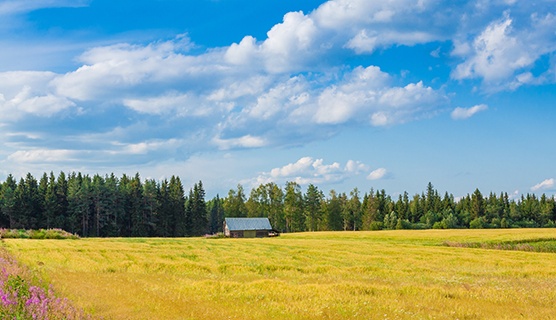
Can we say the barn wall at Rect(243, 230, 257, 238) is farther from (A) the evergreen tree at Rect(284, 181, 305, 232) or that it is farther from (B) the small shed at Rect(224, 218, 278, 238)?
(A) the evergreen tree at Rect(284, 181, 305, 232)

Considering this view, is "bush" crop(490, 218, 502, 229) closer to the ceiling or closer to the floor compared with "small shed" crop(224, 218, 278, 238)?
closer to the floor

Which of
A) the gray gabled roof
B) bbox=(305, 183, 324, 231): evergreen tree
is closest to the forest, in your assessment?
bbox=(305, 183, 324, 231): evergreen tree

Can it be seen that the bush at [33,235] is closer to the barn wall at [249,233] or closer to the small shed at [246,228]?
the small shed at [246,228]

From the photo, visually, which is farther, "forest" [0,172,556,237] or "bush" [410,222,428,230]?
"bush" [410,222,428,230]

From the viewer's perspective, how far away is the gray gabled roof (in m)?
90.9

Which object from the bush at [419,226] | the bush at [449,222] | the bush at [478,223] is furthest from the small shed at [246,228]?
the bush at [478,223]

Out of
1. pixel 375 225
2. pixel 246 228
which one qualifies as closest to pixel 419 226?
pixel 375 225

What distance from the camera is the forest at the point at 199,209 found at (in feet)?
305

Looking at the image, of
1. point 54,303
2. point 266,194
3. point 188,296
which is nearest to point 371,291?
point 188,296

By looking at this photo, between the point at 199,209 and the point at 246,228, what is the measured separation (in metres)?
27.7

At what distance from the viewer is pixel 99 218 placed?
9488 centimetres

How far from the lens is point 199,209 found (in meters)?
114

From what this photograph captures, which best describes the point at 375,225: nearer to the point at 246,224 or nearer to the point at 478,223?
the point at 478,223

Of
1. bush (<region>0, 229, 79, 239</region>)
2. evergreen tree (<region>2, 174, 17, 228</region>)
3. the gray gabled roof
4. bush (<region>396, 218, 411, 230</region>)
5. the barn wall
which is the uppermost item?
evergreen tree (<region>2, 174, 17, 228</region>)
